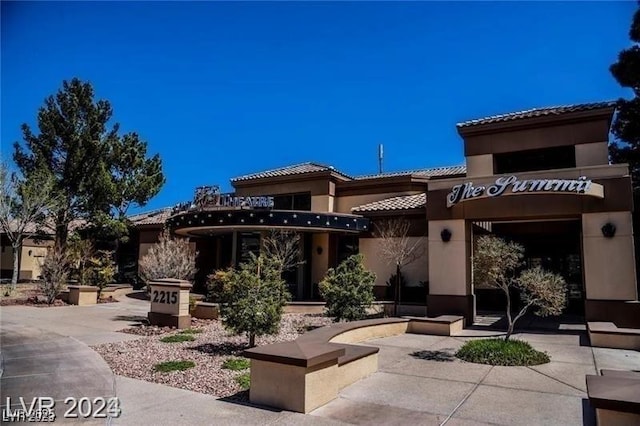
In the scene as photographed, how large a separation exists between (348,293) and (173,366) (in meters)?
6.31

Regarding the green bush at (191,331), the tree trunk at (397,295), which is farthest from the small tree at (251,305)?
the tree trunk at (397,295)

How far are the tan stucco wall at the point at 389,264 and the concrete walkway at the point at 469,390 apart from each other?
29.5 feet

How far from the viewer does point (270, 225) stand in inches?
799

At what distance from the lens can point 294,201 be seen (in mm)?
25125

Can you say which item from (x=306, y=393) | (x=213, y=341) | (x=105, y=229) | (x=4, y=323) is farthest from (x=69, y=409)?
(x=105, y=229)

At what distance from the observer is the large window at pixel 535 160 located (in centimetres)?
1650

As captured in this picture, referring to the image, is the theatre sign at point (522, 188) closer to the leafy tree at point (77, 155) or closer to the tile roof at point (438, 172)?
the tile roof at point (438, 172)

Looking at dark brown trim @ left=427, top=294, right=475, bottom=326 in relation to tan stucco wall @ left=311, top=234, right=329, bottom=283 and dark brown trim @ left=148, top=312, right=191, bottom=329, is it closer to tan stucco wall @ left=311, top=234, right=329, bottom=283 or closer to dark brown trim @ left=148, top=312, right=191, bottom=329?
tan stucco wall @ left=311, top=234, right=329, bottom=283

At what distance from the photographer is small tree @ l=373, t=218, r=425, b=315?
63.4 feet

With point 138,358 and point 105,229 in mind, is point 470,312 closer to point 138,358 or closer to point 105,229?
point 138,358

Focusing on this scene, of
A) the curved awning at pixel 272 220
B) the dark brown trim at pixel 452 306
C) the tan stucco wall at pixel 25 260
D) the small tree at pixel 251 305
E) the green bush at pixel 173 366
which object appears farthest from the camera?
the tan stucco wall at pixel 25 260

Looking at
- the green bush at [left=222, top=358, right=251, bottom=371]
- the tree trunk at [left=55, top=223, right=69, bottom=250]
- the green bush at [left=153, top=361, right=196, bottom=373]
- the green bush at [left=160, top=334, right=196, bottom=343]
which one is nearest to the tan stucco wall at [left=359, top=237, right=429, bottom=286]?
the green bush at [left=160, top=334, right=196, bottom=343]

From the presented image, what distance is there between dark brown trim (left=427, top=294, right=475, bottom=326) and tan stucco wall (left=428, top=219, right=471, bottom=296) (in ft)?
0.52

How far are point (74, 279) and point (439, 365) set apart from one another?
22706mm
